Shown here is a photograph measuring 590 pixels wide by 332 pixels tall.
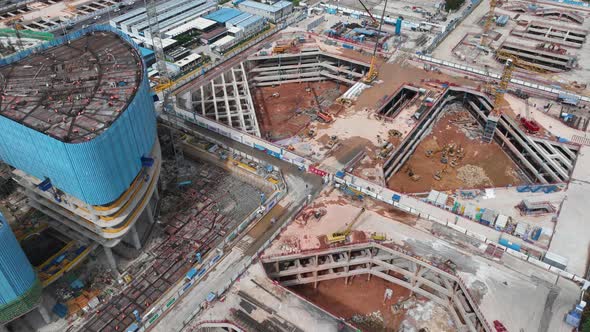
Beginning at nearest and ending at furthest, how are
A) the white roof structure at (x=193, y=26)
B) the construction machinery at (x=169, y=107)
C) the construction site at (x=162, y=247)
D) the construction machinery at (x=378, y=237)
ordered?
the construction site at (x=162, y=247) → the construction machinery at (x=378, y=237) → the construction machinery at (x=169, y=107) → the white roof structure at (x=193, y=26)

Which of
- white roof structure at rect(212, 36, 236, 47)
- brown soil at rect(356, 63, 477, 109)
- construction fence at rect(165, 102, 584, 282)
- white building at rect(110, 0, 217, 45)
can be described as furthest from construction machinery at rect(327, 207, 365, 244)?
white building at rect(110, 0, 217, 45)

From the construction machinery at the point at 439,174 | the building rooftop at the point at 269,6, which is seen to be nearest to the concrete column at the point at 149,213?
the construction machinery at the point at 439,174

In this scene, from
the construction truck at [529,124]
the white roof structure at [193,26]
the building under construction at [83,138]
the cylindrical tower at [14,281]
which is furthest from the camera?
the white roof structure at [193,26]

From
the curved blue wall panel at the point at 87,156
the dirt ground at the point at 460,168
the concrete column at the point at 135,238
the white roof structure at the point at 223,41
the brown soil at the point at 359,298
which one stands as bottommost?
the brown soil at the point at 359,298

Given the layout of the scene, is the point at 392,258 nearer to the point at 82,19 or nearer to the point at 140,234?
the point at 140,234

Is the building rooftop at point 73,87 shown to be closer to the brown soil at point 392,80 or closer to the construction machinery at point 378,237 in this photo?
the construction machinery at point 378,237

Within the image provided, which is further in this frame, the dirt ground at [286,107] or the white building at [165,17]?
the white building at [165,17]

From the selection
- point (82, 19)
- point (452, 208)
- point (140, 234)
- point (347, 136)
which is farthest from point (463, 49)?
point (82, 19)
